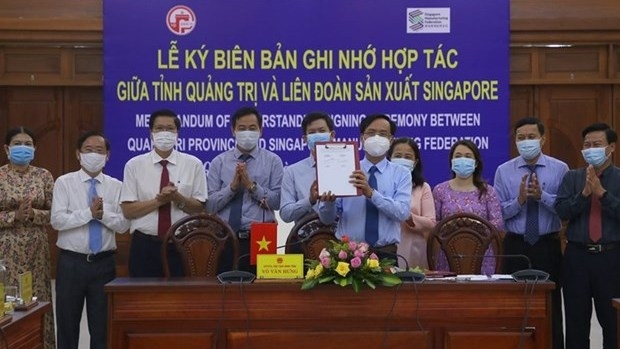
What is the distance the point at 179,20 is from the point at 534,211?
10.3ft

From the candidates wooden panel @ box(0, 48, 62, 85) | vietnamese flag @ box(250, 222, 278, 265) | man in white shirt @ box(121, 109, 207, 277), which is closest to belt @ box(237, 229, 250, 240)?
man in white shirt @ box(121, 109, 207, 277)

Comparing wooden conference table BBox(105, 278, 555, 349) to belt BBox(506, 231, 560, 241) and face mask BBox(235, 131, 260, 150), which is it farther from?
face mask BBox(235, 131, 260, 150)

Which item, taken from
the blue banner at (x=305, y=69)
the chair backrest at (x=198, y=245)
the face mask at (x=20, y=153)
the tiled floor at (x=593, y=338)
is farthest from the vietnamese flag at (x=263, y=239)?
the blue banner at (x=305, y=69)

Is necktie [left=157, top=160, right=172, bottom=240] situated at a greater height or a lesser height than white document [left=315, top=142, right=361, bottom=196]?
lesser

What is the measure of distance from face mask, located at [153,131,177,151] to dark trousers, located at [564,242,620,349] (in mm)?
2257

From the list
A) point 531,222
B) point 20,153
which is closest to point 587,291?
point 531,222

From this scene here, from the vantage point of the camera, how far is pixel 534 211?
4.99 metres

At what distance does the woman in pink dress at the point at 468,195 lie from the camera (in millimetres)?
4941

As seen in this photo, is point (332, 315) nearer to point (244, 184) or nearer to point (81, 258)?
point (244, 184)

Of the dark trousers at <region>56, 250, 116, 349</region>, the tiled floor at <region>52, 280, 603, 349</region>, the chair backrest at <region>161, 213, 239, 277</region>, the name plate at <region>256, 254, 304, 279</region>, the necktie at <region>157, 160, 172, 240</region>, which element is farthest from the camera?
the tiled floor at <region>52, 280, 603, 349</region>

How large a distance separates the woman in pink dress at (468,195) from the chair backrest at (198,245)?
3.93 ft

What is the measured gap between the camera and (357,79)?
6805mm

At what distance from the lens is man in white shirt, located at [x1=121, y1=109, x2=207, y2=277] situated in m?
4.87

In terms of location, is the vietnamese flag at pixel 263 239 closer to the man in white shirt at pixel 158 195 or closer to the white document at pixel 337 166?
the white document at pixel 337 166
